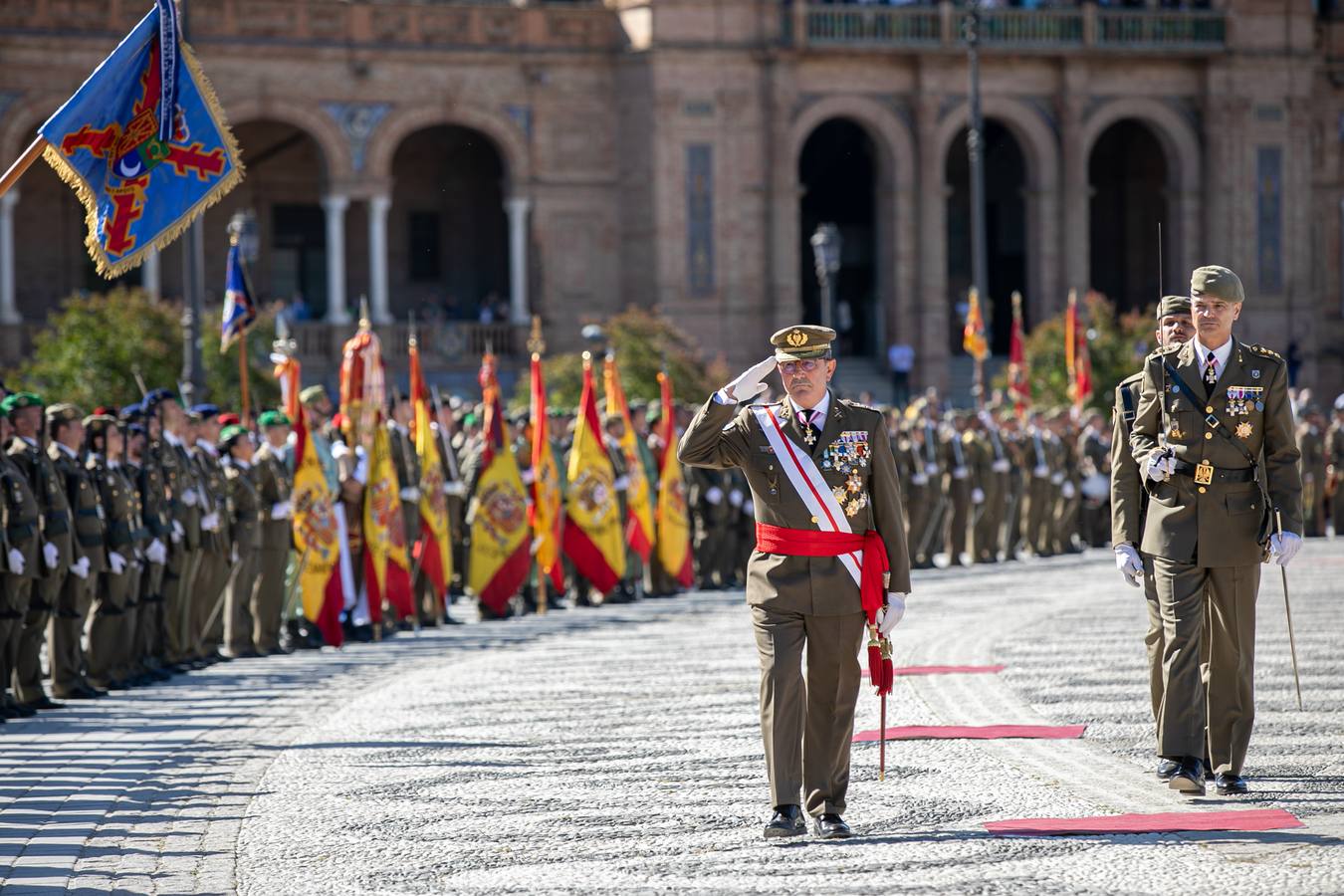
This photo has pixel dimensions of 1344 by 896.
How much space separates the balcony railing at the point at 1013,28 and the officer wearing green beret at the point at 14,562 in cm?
2942

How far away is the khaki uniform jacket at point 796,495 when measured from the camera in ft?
26.7

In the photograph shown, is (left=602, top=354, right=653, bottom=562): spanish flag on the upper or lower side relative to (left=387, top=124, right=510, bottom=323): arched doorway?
lower

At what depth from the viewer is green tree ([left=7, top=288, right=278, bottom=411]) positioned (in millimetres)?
25781

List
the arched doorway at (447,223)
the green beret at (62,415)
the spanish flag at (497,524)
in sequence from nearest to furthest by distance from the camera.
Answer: the green beret at (62,415) → the spanish flag at (497,524) → the arched doorway at (447,223)

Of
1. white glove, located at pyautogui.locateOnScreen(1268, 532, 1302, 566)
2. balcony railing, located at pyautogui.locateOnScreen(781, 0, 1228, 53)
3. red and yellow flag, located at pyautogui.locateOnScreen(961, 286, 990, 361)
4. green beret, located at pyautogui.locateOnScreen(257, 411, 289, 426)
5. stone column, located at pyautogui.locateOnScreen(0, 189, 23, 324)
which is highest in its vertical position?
balcony railing, located at pyautogui.locateOnScreen(781, 0, 1228, 53)

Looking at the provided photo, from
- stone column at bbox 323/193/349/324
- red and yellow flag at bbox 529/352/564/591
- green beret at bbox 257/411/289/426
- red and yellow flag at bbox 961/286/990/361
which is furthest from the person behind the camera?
stone column at bbox 323/193/349/324

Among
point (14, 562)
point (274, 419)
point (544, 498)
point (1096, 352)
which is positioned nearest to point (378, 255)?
point (1096, 352)

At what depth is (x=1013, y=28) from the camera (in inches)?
1661

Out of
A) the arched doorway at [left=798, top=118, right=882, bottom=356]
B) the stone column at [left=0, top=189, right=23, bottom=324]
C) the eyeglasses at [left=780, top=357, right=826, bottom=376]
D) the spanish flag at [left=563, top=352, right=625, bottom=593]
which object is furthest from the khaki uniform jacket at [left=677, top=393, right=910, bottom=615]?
the arched doorway at [left=798, top=118, right=882, bottom=356]

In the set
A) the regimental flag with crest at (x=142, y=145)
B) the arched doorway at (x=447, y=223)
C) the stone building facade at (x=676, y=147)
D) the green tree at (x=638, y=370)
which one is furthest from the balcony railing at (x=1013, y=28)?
the regimental flag with crest at (x=142, y=145)

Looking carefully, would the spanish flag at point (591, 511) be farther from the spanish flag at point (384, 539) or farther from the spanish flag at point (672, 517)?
the spanish flag at point (384, 539)

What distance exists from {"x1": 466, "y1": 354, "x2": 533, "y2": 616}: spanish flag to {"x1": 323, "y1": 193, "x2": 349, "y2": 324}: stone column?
20687 mm

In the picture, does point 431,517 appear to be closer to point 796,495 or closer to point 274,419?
point 274,419

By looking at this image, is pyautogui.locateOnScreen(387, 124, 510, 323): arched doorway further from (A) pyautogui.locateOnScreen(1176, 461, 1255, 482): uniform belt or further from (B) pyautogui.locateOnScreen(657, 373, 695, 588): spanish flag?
(A) pyautogui.locateOnScreen(1176, 461, 1255, 482): uniform belt
